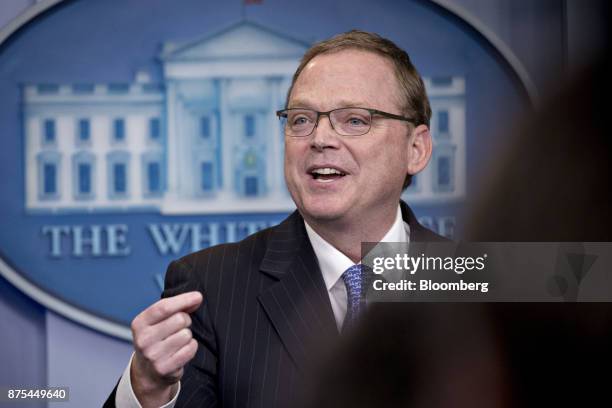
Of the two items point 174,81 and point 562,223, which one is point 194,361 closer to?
point 174,81

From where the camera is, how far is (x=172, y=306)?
746mm

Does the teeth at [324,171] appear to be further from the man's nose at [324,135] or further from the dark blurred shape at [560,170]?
the dark blurred shape at [560,170]

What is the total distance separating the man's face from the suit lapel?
0.06 m

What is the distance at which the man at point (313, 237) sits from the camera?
119cm

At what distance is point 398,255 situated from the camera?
593 mm

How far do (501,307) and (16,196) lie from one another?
182 centimetres

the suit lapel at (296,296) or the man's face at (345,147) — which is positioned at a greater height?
the man's face at (345,147)

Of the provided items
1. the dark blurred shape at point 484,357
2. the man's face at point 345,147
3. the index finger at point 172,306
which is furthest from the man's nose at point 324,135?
the dark blurred shape at point 484,357

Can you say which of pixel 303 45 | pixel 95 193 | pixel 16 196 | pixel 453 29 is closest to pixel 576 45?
pixel 453 29

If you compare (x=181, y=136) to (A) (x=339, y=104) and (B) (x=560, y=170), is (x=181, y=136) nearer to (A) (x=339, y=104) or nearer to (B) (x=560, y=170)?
(A) (x=339, y=104)

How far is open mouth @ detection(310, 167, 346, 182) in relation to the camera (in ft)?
4.31

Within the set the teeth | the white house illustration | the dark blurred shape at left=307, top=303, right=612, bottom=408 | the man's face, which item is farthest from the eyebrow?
the dark blurred shape at left=307, top=303, right=612, bottom=408

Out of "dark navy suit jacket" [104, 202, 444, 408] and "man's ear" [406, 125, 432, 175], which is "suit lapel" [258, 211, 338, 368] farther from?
"man's ear" [406, 125, 432, 175]

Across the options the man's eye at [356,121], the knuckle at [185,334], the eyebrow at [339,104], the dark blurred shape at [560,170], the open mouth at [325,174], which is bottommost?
the knuckle at [185,334]
